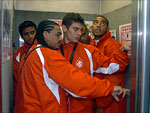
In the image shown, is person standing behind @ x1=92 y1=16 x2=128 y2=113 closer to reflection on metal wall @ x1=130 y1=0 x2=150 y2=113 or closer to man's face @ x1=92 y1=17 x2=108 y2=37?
man's face @ x1=92 y1=17 x2=108 y2=37

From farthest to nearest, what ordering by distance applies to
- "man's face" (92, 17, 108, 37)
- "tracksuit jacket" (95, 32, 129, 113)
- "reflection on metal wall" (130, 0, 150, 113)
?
"man's face" (92, 17, 108, 37) < "tracksuit jacket" (95, 32, 129, 113) < "reflection on metal wall" (130, 0, 150, 113)

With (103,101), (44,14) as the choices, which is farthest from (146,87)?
(44,14)

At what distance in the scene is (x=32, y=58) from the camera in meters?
1.26

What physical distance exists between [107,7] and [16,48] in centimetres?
132

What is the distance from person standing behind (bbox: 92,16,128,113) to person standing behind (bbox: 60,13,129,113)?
122 millimetres

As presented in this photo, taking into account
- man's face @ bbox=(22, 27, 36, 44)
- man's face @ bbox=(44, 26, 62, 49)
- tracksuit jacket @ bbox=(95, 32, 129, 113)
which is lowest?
tracksuit jacket @ bbox=(95, 32, 129, 113)

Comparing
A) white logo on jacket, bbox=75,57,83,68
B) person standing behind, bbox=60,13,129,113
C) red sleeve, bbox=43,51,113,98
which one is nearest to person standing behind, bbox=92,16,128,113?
person standing behind, bbox=60,13,129,113

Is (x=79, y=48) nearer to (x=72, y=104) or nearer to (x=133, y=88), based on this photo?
(x=72, y=104)

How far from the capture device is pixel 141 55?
0.83m

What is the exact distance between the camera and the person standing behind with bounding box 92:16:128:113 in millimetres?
1842

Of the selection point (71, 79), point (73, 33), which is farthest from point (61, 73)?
point (73, 33)

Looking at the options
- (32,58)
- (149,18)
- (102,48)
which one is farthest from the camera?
(102,48)

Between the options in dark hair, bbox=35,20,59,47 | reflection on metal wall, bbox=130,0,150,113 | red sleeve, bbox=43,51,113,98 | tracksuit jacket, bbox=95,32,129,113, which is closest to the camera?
reflection on metal wall, bbox=130,0,150,113

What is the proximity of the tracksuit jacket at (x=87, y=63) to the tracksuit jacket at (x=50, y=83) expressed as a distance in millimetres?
300
